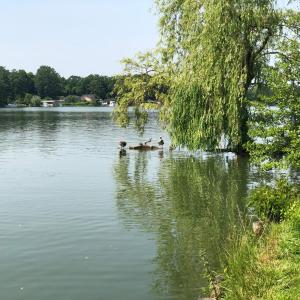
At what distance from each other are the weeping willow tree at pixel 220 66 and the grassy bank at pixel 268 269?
14.8 metres

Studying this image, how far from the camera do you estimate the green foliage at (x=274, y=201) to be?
12.8m

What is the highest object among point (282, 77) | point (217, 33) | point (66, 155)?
point (217, 33)

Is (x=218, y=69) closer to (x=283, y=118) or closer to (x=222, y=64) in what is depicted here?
(x=222, y=64)

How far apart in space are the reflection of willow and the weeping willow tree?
7.07 ft

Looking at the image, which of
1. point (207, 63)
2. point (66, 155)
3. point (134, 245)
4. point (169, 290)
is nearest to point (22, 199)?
point (134, 245)

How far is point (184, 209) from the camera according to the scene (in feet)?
53.8

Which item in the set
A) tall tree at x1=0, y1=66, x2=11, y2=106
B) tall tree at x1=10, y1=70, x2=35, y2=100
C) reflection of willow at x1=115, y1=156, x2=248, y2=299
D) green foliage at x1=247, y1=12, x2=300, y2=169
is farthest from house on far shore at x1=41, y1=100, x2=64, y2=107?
green foliage at x1=247, y1=12, x2=300, y2=169

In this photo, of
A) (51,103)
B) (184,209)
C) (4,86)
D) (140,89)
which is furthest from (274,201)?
(51,103)

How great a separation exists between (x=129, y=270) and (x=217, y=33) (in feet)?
55.1

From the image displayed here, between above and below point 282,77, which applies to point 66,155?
below

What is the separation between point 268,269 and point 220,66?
58.0 ft

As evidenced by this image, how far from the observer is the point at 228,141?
27.3 m

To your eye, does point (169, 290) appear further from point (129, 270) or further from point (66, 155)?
point (66, 155)

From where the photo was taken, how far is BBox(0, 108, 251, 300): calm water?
9.89 metres
